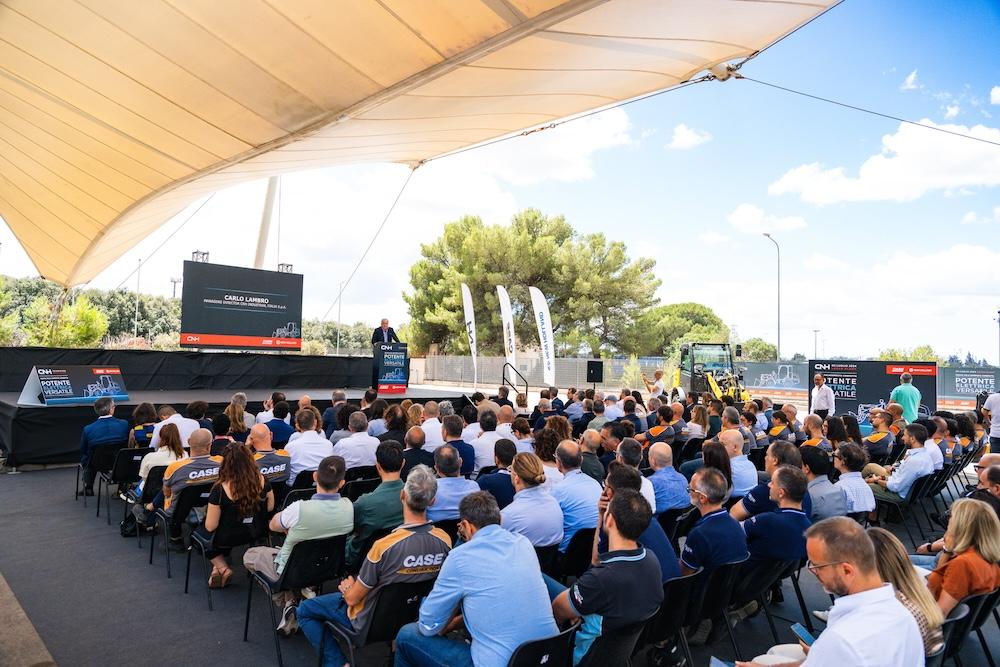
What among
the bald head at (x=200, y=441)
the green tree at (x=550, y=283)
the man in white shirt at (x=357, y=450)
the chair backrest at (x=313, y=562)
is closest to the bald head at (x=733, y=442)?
the man in white shirt at (x=357, y=450)

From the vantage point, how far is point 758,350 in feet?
190

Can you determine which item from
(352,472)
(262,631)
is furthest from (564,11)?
(262,631)

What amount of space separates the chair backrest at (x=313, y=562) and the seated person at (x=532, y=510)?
3.11 feet

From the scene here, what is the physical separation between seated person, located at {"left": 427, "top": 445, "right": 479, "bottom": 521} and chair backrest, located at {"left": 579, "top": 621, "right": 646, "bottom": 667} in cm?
152

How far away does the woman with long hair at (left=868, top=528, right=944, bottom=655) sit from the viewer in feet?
6.25

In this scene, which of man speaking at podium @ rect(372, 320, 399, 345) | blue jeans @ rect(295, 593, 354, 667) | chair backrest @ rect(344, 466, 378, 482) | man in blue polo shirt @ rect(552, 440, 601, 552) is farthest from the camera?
man speaking at podium @ rect(372, 320, 399, 345)

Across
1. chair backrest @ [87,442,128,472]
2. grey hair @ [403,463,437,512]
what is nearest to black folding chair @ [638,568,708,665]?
grey hair @ [403,463,437,512]

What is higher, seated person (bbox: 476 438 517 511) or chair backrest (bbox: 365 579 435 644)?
seated person (bbox: 476 438 517 511)

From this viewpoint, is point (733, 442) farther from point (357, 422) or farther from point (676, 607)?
point (357, 422)

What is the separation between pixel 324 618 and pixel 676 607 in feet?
5.36

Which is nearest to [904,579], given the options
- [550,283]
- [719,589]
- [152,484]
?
[719,589]

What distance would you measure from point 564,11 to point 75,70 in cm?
654

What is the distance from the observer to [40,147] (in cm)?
1092

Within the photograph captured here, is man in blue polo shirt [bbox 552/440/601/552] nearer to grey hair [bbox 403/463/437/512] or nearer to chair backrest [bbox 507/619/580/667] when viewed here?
grey hair [bbox 403/463/437/512]
